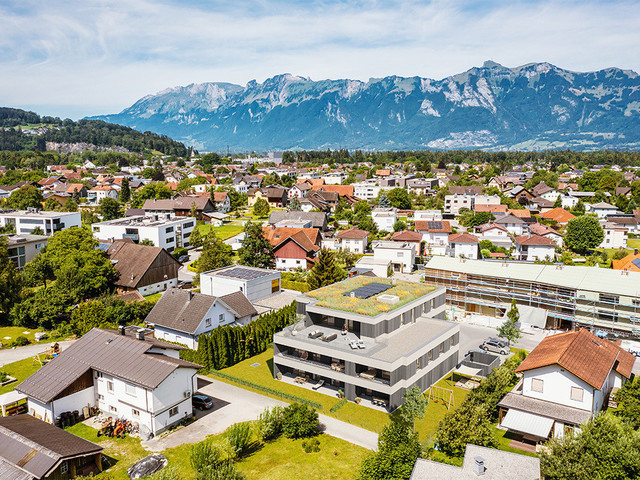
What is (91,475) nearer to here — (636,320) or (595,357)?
(595,357)

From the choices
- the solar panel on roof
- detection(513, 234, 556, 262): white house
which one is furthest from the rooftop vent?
detection(513, 234, 556, 262): white house

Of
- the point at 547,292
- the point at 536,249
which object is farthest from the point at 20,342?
the point at 536,249

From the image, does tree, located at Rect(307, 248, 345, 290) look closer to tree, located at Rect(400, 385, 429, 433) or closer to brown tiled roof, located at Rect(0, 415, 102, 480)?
tree, located at Rect(400, 385, 429, 433)

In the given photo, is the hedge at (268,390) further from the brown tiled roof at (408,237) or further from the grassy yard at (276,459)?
the brown tiled roof at (408,237)

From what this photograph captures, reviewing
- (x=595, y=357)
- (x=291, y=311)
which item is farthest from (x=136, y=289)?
(x=595, y=357)

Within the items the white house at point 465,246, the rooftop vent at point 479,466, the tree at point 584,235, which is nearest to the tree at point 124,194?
the white house at point 465,246
